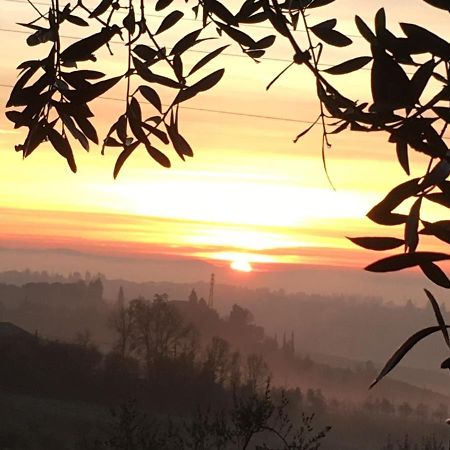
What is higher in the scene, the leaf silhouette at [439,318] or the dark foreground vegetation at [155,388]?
the leaf silhouette at [439,318]

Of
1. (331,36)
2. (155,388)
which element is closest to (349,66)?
(331,36)

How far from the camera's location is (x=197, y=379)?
51.7 m

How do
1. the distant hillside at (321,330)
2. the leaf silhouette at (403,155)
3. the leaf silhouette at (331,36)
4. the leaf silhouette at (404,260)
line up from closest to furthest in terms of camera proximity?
the leaf silhouette at (404,260)
the leaf silhouette at (403,155)
the leaf silhouette at (331,36)
the distant hillside at (321,330)

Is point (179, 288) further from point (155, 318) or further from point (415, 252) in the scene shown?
point (415, 252)

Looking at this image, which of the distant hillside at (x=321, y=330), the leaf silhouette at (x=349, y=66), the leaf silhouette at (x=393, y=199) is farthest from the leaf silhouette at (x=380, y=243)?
the distant hillside at (x=321, y=330)

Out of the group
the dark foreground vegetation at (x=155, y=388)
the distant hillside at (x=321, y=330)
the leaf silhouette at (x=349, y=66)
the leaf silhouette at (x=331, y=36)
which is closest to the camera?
the leaf silhouette at (x=349, y=66)

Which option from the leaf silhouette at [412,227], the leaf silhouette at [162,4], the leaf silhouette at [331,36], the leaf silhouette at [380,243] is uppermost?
the leaf silhouette at [162,4]

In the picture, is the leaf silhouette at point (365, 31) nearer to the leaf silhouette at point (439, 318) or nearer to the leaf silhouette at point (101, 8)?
the leaf silhouette at point (439, 318)

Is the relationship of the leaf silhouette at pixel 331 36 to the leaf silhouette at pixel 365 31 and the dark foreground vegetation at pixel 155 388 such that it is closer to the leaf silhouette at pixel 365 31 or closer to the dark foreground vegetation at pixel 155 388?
the leaf silhouette at pixel 365 31

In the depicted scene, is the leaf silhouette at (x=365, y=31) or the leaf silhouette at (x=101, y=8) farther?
the leaf silhouette at (x=101, y=8)

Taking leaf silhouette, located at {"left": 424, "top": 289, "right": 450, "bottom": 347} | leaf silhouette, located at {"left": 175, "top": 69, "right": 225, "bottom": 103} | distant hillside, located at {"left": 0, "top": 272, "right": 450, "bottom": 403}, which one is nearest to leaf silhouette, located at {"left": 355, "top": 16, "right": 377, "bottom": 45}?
leaf silhouette, located at {"left": 424, "top": 289, "right": 450, "bottom": 347}

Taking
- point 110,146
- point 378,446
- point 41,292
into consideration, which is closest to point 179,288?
point 41,292

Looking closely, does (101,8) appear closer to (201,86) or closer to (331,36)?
(201,86)

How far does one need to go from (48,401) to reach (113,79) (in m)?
47.9
